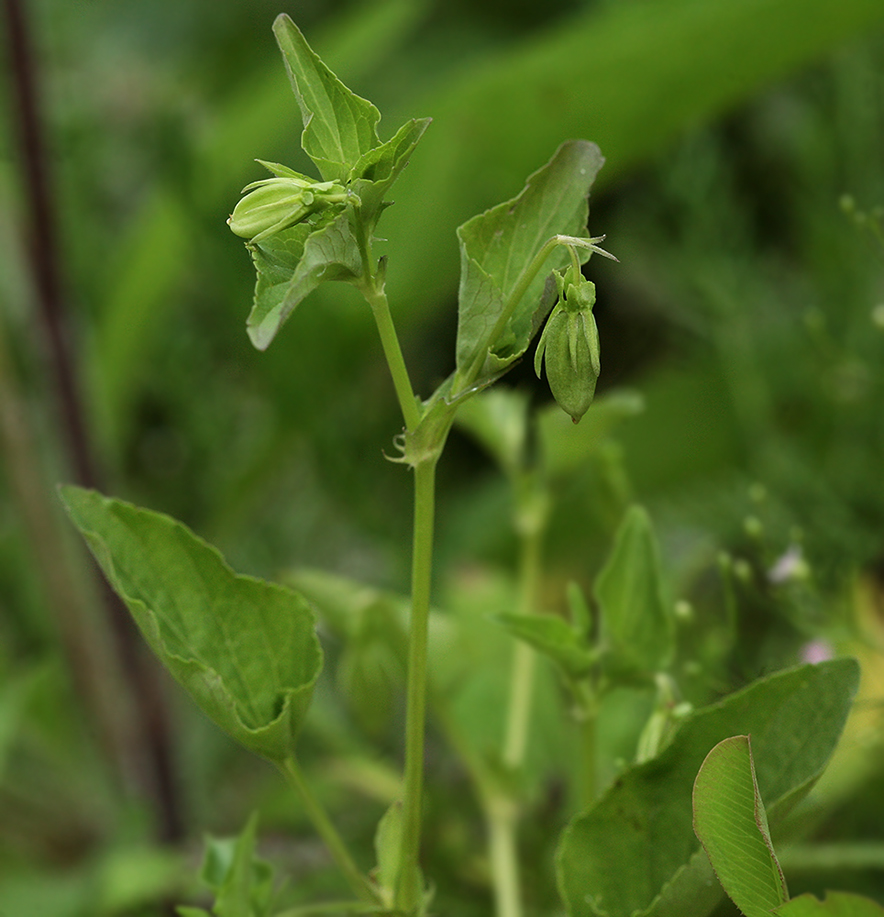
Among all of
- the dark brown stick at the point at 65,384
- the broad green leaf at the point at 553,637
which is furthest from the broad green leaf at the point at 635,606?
the dark brown stick at the point at 65,384

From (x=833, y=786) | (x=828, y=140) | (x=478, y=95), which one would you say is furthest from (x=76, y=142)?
(x=833, y=786)

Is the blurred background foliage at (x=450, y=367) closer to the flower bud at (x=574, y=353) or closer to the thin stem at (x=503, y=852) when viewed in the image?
the thin stem at (x=503, y=852)

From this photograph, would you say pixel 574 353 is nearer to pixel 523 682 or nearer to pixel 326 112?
pixel 326 112

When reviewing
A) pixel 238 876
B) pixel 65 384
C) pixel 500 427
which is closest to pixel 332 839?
pixel 238 876

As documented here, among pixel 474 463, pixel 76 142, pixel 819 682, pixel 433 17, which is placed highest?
pixel 433 17

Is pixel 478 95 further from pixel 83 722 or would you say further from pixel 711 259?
pixel 83 722

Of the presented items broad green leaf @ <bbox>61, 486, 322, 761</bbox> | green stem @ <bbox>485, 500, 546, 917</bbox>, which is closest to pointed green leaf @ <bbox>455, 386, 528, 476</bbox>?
green stem @ <bbox>485, 500, 546, 917</bbox>
